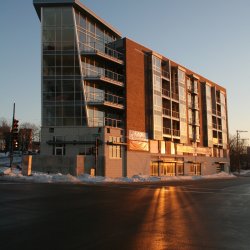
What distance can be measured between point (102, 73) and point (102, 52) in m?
2.87

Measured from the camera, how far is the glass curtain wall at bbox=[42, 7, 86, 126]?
44.6 meters

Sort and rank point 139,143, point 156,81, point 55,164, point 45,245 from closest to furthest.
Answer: point 45,245 < point 55,164 < point 139,143 < point 156,81

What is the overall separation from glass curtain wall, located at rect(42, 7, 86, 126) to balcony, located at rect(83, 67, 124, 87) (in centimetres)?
141

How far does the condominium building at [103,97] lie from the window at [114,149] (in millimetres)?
125

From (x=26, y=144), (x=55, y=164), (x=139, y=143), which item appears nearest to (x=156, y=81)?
(x=139, y=143)

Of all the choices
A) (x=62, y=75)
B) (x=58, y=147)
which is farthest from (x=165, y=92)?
(x=58, y=147)

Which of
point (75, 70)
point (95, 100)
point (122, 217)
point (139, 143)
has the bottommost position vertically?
point (122, 217)

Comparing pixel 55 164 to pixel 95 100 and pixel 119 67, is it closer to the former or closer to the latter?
pixel 95 100

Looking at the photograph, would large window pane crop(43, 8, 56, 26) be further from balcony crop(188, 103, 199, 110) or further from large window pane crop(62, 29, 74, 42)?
balcony crop(188, 103, 199, 110)

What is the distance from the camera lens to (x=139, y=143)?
164ft

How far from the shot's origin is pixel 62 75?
45.0 metres

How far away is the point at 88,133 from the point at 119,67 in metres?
11.5

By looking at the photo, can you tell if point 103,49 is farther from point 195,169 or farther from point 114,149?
point 195,169

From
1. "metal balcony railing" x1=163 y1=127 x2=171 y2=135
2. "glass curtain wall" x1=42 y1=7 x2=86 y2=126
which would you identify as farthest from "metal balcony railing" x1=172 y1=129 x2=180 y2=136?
"glass curtain wall" x1=42 y1=7 x2=86 y2=126
